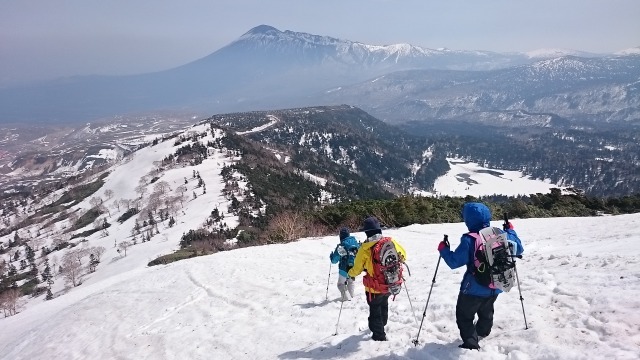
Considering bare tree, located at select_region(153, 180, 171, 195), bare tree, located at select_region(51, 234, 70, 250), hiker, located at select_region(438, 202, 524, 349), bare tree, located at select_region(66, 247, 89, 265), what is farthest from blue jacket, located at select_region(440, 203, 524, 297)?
bare tree, located at select_region(51, 234, 70, 250)

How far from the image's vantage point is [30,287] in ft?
343

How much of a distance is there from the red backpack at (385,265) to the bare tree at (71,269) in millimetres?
105664

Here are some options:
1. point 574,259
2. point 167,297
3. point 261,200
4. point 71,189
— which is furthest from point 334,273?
point 71,189

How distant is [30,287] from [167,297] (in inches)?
4515

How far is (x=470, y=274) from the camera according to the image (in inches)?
249

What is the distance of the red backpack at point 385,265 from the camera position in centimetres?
743

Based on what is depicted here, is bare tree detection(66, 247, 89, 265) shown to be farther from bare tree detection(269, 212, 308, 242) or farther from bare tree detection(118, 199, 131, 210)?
bare tree detection(269, 212, 308, 242)

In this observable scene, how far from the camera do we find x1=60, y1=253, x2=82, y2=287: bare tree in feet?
322

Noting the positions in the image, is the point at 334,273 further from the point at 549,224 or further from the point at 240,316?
the point at 549,224

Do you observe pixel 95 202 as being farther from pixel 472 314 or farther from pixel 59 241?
pixel 472 314

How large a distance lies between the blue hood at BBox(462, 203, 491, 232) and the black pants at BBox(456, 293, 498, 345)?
1.13 m

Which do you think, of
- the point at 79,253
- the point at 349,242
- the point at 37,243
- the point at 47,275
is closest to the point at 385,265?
the point at 349,242

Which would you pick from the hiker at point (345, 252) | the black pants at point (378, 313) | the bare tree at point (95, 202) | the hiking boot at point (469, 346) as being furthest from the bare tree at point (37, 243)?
the hiking boot at point (469, 346)

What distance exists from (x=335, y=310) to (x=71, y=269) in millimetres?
113327
